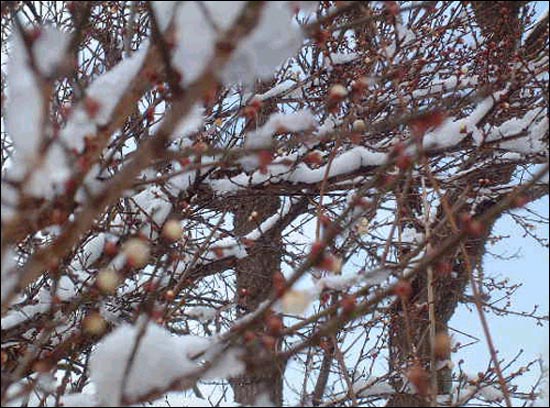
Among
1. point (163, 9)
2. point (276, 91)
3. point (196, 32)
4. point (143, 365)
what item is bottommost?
point (143, 365)

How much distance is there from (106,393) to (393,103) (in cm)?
363

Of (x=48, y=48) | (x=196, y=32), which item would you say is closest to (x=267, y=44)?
(x=196, y=32)

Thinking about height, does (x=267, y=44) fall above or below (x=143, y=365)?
above

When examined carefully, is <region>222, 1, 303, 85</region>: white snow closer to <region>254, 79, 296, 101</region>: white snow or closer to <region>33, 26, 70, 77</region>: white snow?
<region>33, 26, 70, 77</region>: white snow

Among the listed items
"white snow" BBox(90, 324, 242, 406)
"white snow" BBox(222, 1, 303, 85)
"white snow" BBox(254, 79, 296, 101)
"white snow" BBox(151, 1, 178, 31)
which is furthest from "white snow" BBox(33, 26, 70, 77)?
"white snow" BBox(254, 79, 296, 101)

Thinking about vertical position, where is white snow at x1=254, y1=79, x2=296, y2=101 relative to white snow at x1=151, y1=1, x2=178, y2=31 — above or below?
above

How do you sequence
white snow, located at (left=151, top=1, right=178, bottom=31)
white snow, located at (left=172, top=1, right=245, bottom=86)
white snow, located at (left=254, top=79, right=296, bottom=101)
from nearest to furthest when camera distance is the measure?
1. white snow, located at (left=172, top=1, right=245, bottom=86)
2. white snow, located at (left=151, top=1, right=178, bottom=31)
3. white snow, located at (left=254, top=79, right=296, bottom=101)

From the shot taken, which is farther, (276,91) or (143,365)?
(276,91)

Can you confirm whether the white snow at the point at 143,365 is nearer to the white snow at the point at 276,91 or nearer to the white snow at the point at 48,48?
the white snow at the point at 48,48

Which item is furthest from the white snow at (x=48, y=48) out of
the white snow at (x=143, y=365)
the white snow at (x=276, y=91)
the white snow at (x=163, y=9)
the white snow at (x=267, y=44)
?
the white snow at (x=276, y=91)

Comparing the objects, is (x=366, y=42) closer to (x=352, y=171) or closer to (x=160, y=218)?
(x=352, y=171)

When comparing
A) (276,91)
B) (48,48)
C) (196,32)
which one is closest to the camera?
(196,32)

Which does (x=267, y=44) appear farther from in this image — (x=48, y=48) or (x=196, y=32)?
(x=48, y=48)

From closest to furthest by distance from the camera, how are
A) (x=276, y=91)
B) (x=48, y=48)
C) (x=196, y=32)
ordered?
(x=196, y=32) < (x=48, y=48) < (x=276, y=91)
